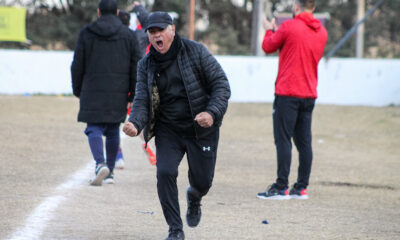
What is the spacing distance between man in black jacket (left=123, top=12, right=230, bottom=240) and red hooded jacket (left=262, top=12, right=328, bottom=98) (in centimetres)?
209

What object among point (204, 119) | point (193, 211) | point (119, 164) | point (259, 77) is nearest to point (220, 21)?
point (259, 77)

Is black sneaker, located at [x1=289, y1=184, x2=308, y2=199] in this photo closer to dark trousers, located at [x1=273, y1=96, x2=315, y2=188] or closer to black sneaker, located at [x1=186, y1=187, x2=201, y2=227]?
dark trousers, located at [x1=273, y1=96, x2=315, y2=188]

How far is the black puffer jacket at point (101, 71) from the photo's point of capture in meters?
7.77

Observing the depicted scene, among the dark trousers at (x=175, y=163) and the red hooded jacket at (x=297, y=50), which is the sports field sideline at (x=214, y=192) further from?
the red hooded jacket at (x=297, y=50)

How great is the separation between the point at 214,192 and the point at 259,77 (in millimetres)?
14774

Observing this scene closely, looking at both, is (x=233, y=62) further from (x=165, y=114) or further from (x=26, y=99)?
(x=165, y=114)

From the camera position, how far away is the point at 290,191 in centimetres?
771

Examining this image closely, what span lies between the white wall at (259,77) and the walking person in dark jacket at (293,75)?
14.5 metres

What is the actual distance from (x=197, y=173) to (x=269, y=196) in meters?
2.17

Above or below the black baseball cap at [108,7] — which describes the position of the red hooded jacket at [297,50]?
below

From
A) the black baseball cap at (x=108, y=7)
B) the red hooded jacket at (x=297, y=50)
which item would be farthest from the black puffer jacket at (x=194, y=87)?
the black baseball cap at (x=108, y=7)

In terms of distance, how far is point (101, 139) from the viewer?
7844mm

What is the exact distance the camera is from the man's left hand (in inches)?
199

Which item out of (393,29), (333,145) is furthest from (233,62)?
(393,29)
